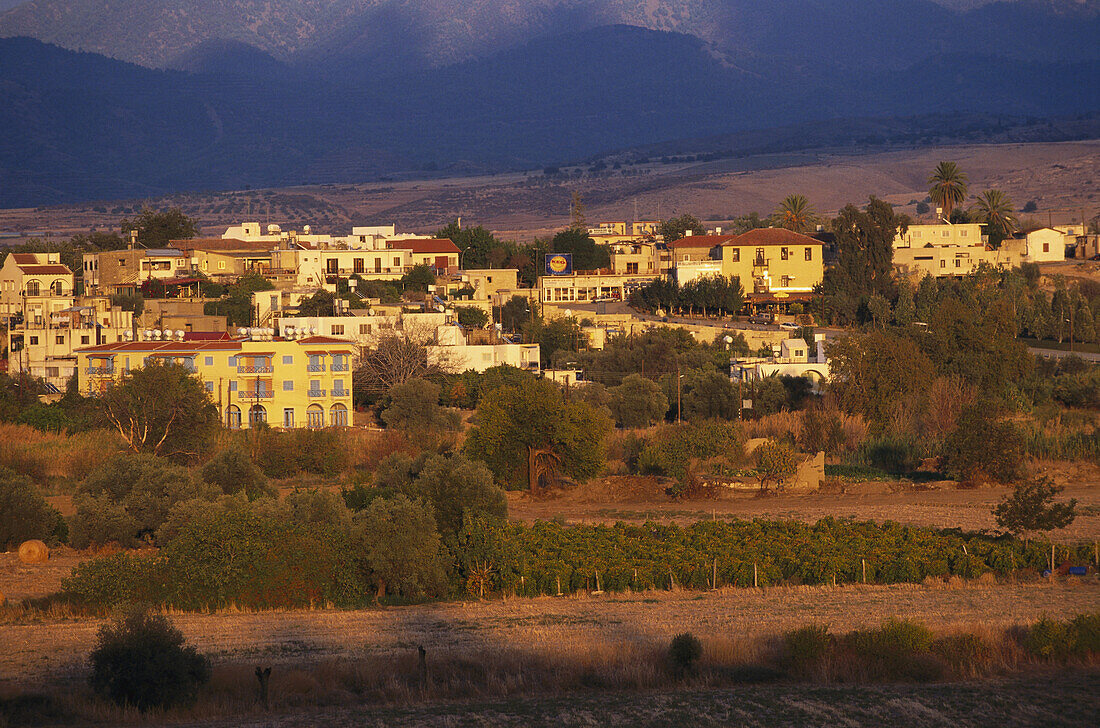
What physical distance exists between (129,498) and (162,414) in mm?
12154

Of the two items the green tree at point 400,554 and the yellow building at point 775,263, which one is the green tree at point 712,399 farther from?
the green tree at point 400,554

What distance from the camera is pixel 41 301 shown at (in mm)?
67250

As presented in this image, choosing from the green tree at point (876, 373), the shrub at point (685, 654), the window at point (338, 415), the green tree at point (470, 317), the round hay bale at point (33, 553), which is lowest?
the round hay bale at point (33, 553)

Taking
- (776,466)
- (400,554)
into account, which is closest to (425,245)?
(776,466)

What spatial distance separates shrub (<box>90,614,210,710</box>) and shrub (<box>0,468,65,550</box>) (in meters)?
15.2

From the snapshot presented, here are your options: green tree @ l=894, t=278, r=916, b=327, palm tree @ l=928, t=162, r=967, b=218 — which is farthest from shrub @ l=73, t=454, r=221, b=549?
palm tree @ l=928, t=162, r=967, b=218

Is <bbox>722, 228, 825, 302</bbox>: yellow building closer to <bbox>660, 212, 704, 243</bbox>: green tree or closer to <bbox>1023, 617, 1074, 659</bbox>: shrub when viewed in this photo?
<bbox>660, 212, 704, 243</bbox>: green tree

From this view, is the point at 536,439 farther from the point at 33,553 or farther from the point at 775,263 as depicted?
the point at 775,263

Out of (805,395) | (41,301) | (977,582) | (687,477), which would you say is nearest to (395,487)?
(687,477)

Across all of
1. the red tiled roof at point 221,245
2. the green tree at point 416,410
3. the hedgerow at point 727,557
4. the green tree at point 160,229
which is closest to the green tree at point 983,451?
the hedgerow at point 727,557

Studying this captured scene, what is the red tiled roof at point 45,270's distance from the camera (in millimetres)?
72312

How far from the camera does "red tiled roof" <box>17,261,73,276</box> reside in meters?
72.3

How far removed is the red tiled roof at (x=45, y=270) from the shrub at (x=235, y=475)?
131 feet

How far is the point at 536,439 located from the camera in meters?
40.6
